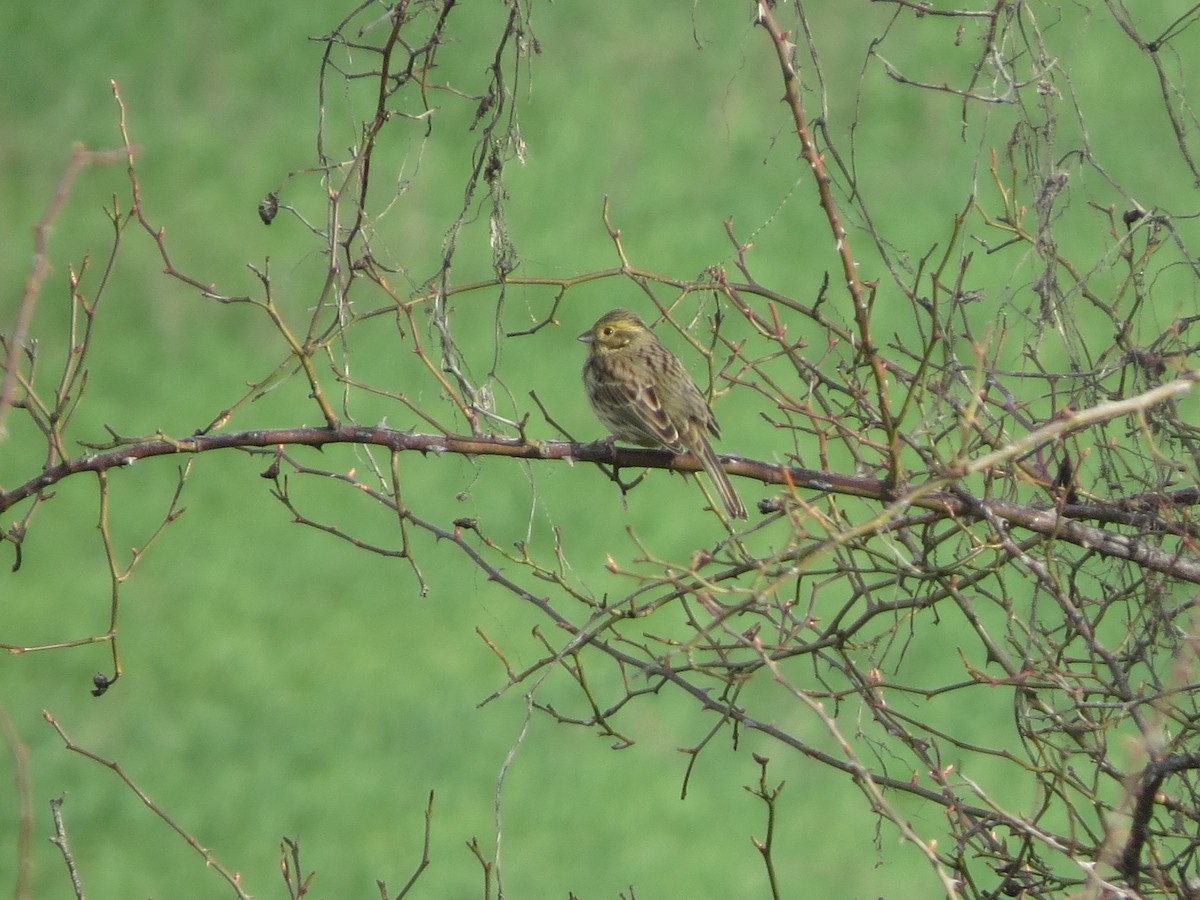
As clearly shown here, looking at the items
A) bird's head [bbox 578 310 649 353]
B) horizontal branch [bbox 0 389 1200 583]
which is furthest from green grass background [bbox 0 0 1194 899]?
horizontal branch [bbox 0 389 1200 583]

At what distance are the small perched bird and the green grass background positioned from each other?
3.12ft

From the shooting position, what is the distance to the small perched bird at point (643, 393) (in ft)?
17.9

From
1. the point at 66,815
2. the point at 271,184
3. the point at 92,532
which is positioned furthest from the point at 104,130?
the point at 66,815

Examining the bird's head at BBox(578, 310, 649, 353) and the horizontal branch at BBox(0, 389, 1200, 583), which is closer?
the horizontal branch at BBox(0, 389, 1200, 583)

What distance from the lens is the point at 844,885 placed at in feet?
29.3

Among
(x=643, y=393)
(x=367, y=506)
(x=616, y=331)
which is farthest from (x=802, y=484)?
(x=367, y=506)

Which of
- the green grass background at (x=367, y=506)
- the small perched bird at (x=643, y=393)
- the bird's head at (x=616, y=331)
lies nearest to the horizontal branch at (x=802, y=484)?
the small perched bird at (x=643, y=393)

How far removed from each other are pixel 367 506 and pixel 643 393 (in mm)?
5151

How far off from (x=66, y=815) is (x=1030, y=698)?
620cm

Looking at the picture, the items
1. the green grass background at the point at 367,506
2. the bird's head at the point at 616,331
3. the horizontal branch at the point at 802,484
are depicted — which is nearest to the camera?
the horizontal branch at the point at 802,484

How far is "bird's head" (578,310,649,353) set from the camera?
6.77 m

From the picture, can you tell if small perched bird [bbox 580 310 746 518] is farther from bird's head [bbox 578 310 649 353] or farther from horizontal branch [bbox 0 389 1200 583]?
horizontal branch [bbox 0 389 1200 583]

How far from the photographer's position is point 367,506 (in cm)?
1066

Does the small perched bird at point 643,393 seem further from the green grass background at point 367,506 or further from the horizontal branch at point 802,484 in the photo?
the horizontal branch at point 802,484
